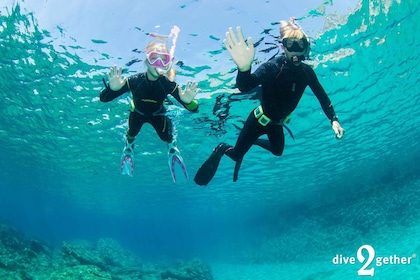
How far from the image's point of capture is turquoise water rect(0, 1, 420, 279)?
1066 centimetres

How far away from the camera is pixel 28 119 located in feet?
60.1

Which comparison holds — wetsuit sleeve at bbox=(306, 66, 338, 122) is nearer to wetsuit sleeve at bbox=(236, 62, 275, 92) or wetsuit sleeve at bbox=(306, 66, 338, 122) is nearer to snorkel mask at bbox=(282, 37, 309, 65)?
snorkel mask at bbox=(282, 37, 309, 65)

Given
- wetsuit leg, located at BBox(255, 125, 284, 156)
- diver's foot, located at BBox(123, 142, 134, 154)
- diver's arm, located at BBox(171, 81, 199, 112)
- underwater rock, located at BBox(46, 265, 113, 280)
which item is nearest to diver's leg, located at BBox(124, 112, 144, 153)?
diver's foot, located at BBox(123, 142, 134, 154)

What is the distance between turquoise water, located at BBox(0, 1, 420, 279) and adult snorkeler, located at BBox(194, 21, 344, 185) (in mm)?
4849

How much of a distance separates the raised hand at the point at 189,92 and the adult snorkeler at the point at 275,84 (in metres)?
1.41

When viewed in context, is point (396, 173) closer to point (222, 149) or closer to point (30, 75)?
point (222, 149)

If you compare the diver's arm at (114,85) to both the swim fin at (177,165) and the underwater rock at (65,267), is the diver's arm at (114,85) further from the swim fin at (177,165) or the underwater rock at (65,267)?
the underwater rock at (65,267)

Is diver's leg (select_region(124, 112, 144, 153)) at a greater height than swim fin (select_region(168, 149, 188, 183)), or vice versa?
diver's leg (select_region(124, 112, 144, 153))

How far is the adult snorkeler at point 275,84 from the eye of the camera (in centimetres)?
417

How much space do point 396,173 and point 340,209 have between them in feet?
23.2

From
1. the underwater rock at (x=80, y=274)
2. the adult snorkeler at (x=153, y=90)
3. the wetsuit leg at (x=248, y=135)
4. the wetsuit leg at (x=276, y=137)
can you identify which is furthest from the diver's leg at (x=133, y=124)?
the underwater rock at (x=80, y=274)

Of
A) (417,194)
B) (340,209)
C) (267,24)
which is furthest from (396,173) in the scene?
(267,24)

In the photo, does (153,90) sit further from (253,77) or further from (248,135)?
(253,77)

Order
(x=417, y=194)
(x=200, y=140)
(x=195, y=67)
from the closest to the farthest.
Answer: (x=195, y=67) < (x=200, y=140) < (x=417, y=194)
